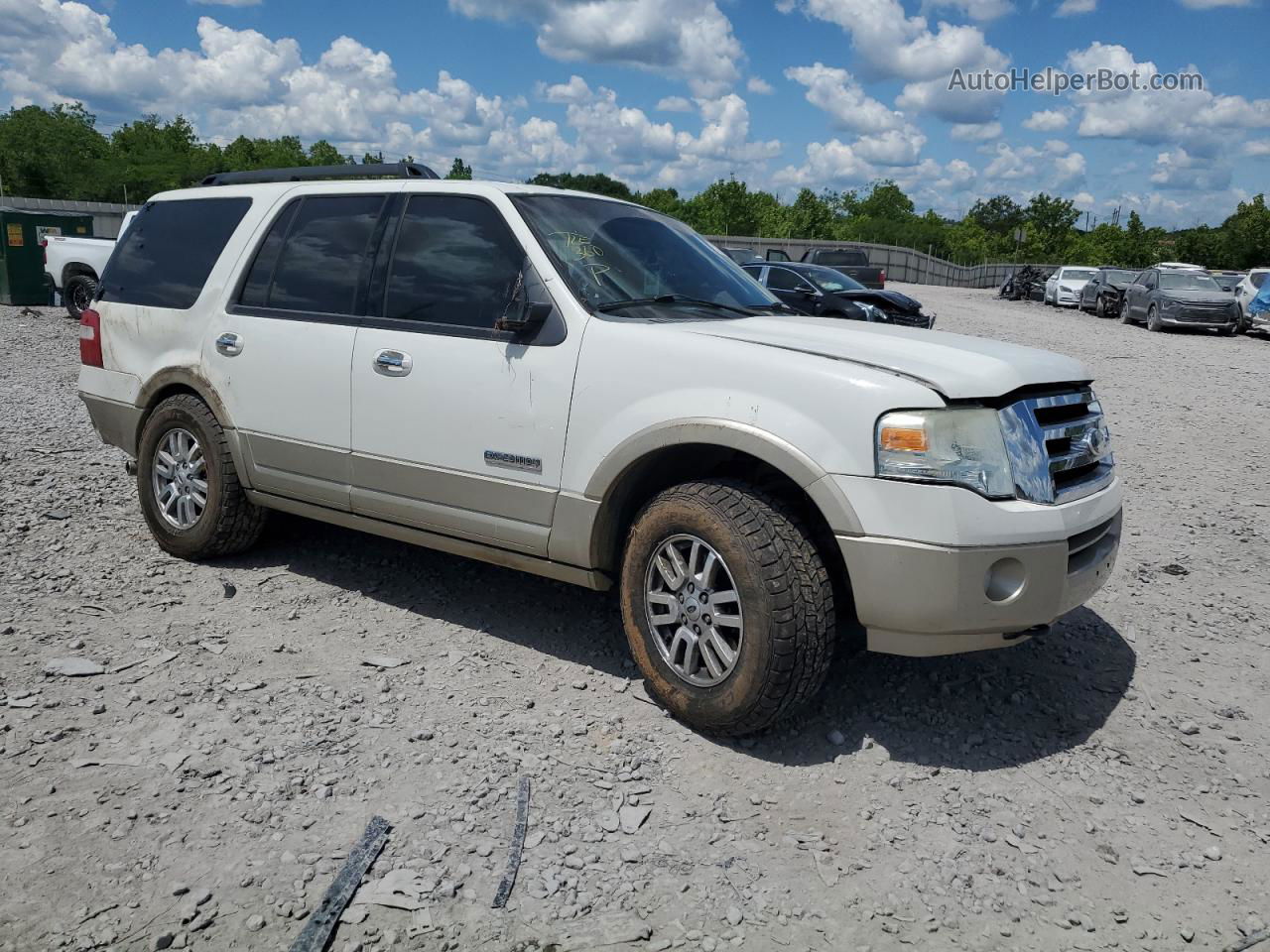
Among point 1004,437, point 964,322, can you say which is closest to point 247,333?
point 1004,437

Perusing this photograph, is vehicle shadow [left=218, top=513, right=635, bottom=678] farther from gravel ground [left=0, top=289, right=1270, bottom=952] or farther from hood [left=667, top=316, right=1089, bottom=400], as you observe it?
hood [left=667, top=316, right=1089, bottom=400]

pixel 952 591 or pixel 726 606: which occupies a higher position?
pixel 952 591

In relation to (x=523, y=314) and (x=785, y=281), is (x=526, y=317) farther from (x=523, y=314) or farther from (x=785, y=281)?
(x=785, y=281)

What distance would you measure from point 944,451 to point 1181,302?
78.8 feet

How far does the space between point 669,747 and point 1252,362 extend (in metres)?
16.7

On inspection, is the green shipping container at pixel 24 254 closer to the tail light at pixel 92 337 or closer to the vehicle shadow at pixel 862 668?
the tail light at pixel 92 337

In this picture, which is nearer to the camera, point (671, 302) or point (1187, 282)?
point (671, 302)

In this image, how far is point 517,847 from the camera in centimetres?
308

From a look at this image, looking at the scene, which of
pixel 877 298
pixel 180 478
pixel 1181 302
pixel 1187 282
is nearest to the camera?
pixel 180 478

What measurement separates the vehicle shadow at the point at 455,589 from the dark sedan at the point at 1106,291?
1117 inches

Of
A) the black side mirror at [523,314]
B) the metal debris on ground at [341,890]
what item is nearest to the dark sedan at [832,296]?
the black side mirror at [523,314]

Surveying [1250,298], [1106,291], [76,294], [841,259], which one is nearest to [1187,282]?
[1250,298]

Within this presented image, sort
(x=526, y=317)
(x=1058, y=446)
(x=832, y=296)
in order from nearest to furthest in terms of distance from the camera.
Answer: (x=1058, y=446), (x=526, y=317), (x=832, y=296)

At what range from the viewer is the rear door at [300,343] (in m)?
4.73
